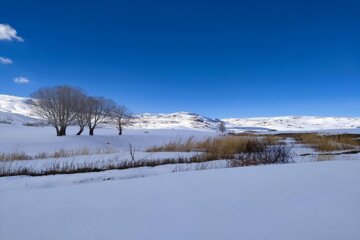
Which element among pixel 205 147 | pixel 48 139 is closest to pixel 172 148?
pixel 205 147

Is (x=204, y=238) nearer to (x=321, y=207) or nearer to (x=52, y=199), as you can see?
(x=321, y=207)

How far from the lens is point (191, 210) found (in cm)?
215

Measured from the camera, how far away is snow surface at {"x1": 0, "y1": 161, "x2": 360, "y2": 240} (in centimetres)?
171

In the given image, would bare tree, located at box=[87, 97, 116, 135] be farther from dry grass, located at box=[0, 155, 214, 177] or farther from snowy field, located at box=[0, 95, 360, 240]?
snowy field, located at box=[0, 95, 360, 240]

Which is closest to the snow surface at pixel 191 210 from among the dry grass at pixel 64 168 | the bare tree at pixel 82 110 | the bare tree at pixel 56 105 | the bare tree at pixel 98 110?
the dry grass at pixel 64 168

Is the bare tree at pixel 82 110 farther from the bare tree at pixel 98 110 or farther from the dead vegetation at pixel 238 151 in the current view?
the dead vegetation at pixel 238 151

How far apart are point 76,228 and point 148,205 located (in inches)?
26.8

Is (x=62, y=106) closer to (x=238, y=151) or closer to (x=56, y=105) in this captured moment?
(x=56, y=105)

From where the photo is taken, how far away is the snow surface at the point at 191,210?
171 centimetres

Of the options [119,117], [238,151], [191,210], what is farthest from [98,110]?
[191,210]

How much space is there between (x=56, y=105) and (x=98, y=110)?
8.54m

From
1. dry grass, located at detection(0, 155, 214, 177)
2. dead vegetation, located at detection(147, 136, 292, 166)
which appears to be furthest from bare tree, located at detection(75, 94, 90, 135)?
dry grass, located at detection(0, 155, 214, 177)

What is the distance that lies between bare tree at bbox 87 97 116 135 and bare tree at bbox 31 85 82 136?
152 inches

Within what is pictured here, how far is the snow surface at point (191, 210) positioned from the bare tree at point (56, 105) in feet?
96.7
